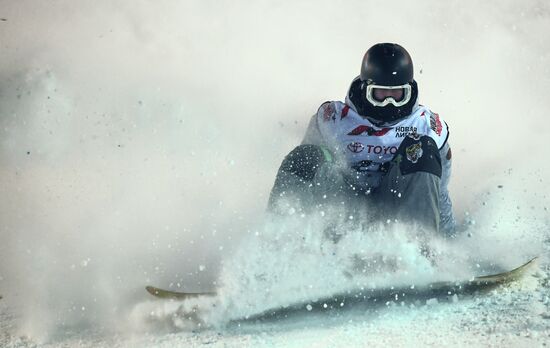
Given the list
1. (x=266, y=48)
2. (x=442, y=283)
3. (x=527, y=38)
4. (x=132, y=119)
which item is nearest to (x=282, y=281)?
(x=442, y=283)

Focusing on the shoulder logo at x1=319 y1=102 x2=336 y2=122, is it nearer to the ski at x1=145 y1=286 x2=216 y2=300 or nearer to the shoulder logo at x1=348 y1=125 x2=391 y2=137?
the shoulder logo at x1=348 y1=125 x2=391 y2=137

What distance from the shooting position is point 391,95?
413cm

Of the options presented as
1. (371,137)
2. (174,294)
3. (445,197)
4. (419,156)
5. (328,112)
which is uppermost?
(328,112)

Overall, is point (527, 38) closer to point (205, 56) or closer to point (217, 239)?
point (205, 56)

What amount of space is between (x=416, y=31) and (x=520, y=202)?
4166mm

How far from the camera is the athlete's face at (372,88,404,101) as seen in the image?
13.5 feet

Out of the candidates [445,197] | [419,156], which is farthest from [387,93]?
[445,197]

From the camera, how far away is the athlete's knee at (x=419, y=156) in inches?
150

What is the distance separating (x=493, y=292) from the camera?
365cm

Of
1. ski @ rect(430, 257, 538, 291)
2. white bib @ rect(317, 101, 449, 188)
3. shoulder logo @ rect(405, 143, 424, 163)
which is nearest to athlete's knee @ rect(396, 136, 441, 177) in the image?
shoulder logo @ rect(405, 143, 424, 163)

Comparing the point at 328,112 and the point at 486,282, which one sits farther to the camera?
the point at 328,112

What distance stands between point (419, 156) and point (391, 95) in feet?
1.54

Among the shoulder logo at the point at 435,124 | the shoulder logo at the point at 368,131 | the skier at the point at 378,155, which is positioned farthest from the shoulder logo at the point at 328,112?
the shoulder logo at the point at 435,124

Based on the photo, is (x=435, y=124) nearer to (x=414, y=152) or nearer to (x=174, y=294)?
(x=414, y=152)
